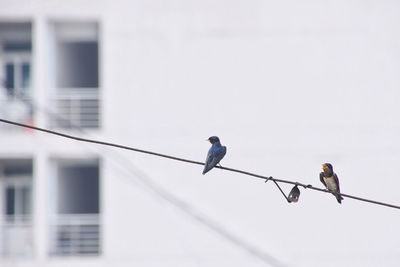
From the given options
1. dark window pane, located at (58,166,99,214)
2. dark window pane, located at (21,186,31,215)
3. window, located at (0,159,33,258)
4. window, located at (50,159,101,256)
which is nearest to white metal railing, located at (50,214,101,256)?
window, located at (50,159,101,256)

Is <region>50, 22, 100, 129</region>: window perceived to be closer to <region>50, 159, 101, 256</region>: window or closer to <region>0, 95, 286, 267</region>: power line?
<region>50, 159, 101, 256</region>: window

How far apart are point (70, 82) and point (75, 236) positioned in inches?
112

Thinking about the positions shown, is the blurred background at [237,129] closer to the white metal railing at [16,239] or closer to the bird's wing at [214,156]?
the white metal railing at [16,239]

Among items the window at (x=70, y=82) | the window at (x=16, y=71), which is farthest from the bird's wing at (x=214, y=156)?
the window at (x=16, y=71)

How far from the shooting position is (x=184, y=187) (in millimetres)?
15359

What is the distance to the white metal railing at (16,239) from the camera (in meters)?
15.8

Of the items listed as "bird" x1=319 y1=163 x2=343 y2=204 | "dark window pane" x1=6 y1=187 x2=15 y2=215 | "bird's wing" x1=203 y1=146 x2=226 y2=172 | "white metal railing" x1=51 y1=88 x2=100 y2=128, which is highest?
"white metal railing" x1=51 y1=88 x2=100 y2=128

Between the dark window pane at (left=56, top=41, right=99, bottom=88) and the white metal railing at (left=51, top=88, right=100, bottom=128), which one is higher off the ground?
the dark window pane at (left=56, top=41, right=99, bottom=88)

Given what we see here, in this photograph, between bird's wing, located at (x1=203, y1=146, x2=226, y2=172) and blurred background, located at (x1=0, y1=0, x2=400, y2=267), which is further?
blurred background, located at (x1=0, y1=0, x2=400, y2=267)

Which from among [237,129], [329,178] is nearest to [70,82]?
[237,129]

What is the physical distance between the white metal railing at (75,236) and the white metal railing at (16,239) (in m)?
0.40

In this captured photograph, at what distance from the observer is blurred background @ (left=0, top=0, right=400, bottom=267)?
50.0 feet

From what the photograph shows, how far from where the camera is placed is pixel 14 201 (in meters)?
17.5

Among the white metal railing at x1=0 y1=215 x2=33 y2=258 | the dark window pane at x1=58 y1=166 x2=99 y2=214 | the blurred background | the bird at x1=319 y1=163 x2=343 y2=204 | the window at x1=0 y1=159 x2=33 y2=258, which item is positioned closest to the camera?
the bird at x1=319 y1=163 x2=343 y2=204
